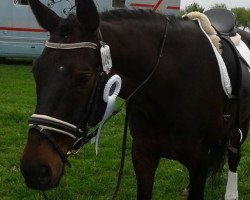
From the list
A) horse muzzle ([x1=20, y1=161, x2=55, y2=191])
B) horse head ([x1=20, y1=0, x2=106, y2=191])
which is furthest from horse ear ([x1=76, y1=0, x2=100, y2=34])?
horse muzzle ([x1=20, y1=161, x2=55, y2=191])

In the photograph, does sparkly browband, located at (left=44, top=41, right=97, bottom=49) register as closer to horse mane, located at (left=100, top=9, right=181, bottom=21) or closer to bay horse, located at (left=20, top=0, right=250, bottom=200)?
bay horse, located at (left=20, top=0, right=250, bottom=200)

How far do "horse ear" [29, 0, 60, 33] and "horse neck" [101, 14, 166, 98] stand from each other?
25 cm

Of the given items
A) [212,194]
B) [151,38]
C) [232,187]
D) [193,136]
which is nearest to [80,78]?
[151,38]

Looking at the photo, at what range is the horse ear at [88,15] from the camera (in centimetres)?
Result: 211

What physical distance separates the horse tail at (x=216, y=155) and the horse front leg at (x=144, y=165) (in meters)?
0.47

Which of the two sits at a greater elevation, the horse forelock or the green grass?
the horse forelock

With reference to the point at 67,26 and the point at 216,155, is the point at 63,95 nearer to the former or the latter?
the point at 67,26

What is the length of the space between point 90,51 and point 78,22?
0.16m

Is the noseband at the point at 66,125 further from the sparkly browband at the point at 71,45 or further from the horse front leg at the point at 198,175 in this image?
the horse front leg at the point at 198,175

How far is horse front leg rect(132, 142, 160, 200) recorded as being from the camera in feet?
10.3

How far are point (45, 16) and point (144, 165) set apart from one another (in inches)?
53.4

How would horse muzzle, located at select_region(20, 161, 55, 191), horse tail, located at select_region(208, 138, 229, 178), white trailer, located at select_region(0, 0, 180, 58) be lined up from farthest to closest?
white trailer, located at select_region(0, 0, 180, 58) → horse tail, located at select_region(208, 138, 229, 178) → horse muzzle, located at select_region(20, 161, 55, 191)

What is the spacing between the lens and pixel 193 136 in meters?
2.90

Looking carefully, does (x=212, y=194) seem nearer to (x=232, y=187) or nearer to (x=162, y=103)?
(x=232, y=187)
